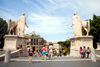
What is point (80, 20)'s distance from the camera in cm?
1318

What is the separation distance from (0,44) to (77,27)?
800 inches

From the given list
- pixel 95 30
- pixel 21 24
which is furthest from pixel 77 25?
pixel 95 30

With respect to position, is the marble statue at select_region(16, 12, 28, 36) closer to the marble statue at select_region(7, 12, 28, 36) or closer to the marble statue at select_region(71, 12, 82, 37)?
the marble statue at select_region(7, 12, 28, 36)

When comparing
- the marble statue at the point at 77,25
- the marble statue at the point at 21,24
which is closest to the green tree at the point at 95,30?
the marble statue at the point at 77,25

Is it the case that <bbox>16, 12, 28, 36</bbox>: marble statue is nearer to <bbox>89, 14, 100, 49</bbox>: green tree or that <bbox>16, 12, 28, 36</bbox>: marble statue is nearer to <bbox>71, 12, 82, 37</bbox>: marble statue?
<bbox>71, 12, 82, 37</bbox>: marble statue

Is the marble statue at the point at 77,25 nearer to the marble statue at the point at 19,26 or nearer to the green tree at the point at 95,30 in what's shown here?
the marble statue at the point at 19,26

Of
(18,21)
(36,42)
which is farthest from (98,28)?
Result: (36,42)

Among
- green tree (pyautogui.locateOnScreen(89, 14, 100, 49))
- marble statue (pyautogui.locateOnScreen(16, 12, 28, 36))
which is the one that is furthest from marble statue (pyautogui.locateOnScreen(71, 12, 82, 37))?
green tree (pyautogui.locateOnScreen(89, 14, 100, 49))

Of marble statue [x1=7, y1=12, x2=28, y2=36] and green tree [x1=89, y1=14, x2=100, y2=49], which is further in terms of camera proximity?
green tree [x1=89, y1=14, x2=100, y2=49]

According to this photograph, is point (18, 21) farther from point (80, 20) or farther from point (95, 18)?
point (95, 18)

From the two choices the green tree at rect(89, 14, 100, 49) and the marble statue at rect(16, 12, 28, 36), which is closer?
the marble statue at rect(16, 12, 28, 36)

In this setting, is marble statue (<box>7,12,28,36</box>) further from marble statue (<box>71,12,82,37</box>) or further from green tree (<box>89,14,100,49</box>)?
green tree (<box>89,14,100,49</box>)

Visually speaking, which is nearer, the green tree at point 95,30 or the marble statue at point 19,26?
the marble statue at point 19,26

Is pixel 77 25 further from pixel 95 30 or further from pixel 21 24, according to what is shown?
pixel 95 30
